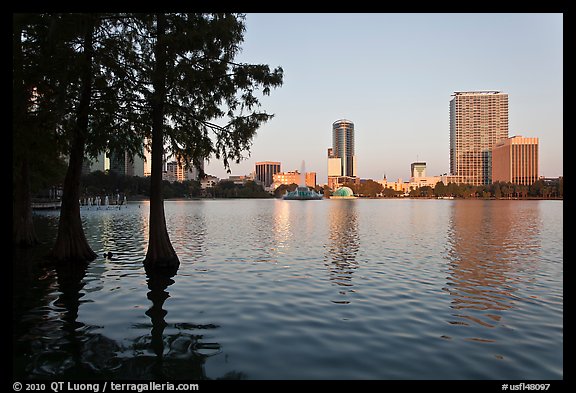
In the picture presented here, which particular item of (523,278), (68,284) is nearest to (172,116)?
(68,284)

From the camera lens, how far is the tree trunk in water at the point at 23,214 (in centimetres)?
2816

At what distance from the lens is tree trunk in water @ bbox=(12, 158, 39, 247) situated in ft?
92.4

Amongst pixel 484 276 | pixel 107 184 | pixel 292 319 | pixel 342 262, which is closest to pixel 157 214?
pixel 342 262

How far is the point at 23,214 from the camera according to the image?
29.0 metres

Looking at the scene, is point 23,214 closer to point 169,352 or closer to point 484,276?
point 169,352

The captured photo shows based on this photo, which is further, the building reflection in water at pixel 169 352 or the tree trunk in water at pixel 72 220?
the tree trunk in water at pixel 72 220

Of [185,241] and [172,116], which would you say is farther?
[185,241]

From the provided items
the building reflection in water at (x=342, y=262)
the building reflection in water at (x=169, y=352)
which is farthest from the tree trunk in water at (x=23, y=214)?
the building reflection in water at (x=342, y=262)

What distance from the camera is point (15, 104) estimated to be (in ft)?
48.8

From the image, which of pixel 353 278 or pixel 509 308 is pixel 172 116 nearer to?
pixel 353 278

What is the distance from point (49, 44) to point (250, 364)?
13.7m

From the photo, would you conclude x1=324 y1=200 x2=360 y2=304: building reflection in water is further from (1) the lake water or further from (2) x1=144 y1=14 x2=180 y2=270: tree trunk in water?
(2) x1=144 y1=14 x2=180 y2=270: tree trunk in water

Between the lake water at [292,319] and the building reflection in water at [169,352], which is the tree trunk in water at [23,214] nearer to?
the lake water at [292,319]
